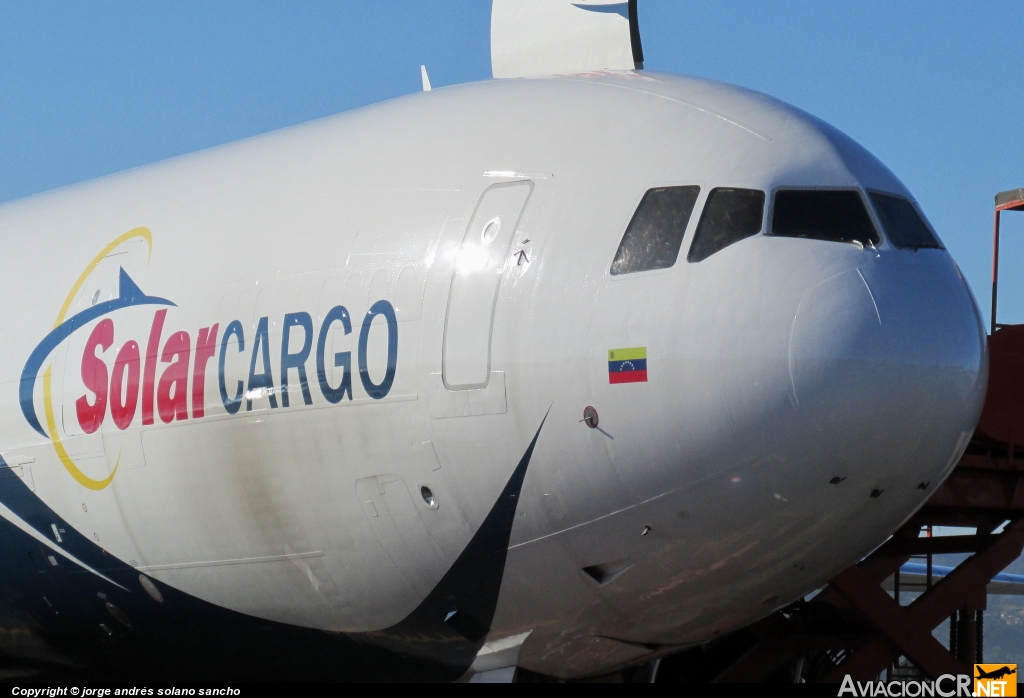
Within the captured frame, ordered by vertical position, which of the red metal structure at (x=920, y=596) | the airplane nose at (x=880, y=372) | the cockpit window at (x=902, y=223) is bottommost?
the red metal structure at (x=920, y=596)

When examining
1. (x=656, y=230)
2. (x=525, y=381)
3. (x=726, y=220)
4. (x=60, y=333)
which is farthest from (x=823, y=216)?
(x=60, y=333)

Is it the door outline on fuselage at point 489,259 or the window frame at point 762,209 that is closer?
the window frame at point 762,209

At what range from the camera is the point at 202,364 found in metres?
7.78

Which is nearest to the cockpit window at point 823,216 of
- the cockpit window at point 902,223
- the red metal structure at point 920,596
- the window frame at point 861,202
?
the window frame at point 861,202

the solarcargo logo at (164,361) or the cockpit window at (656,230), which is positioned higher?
the cockpit window at (656,230)

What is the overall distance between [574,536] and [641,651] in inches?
39.2

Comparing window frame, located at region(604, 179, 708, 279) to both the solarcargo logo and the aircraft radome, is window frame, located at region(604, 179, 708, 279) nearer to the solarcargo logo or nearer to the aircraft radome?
the aircraft radome

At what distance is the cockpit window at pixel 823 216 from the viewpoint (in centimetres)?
616

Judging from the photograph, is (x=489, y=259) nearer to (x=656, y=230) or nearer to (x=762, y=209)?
(x=656, y=230)

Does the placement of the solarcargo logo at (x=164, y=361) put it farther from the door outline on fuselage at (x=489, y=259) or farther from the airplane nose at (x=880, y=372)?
the airplane nose at (x=880, y=372)

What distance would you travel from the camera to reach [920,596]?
10445mm

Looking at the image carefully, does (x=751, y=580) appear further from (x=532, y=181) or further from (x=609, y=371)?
(x=532, y=181)

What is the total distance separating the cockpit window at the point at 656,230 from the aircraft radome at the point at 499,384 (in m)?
0.02

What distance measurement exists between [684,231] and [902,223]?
1.22m
